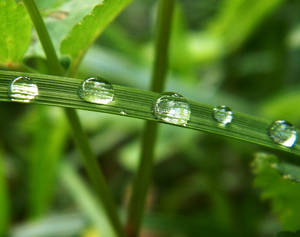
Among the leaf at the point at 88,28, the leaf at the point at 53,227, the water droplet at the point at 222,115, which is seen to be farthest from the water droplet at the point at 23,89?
the leaf at the point at 53,227

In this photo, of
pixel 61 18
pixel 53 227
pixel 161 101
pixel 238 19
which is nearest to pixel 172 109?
pixel 161 101

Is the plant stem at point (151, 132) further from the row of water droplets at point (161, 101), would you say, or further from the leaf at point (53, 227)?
the leaf at point (53, 227)

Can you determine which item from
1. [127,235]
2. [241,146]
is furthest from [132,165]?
[127,235]

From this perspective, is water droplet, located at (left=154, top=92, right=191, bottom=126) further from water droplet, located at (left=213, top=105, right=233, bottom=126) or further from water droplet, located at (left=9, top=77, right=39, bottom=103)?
water droplet, located at (left=9, top=77, right=39, bottom=103)

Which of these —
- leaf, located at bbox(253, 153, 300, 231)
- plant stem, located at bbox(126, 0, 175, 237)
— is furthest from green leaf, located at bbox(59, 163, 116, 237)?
leaf, located at bbox(253, 153, 300, 231)

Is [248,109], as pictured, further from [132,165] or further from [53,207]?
[53,207]

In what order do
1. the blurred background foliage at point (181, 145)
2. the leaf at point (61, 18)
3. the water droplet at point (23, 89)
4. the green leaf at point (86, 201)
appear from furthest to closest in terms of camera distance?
1. the blurred background foliage at point (181, 145)
2. the green leaf at point (86, 201)
3. the leaf at point (61, 18)
4. the water droplet at point (23, 89)
